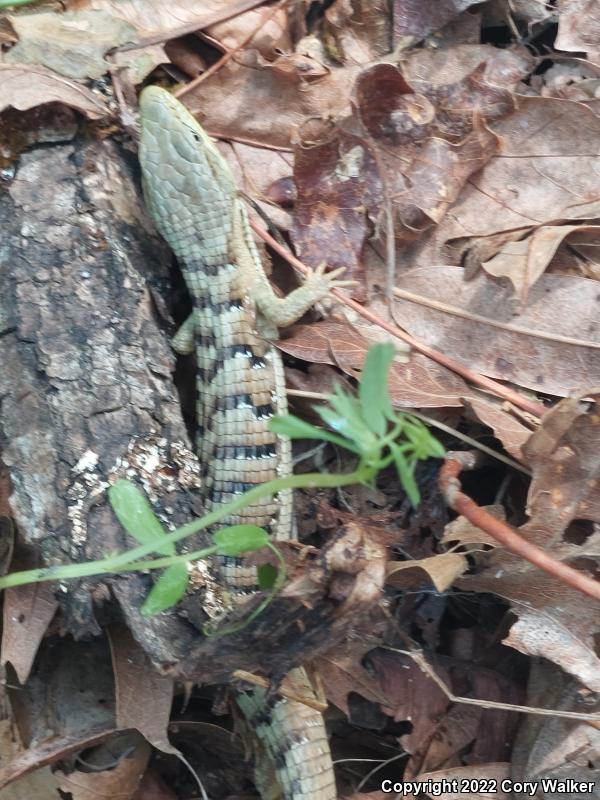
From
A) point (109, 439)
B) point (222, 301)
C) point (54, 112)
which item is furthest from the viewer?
point (222, 301)

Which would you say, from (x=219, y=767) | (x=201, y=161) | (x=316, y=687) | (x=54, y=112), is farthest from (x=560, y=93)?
(x=219, y=767)

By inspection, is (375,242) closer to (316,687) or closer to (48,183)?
(48,183)

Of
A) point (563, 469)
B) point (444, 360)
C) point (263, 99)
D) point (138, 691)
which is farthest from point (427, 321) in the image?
point (138, 691)

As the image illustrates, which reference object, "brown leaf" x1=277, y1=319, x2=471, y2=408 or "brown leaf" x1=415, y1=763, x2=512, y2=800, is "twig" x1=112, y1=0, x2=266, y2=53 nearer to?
"brown leaf" x1=277, y1=319, x2=471, y2=408

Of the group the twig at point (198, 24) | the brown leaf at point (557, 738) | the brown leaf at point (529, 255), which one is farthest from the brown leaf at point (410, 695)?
the twig at point (198, 24)

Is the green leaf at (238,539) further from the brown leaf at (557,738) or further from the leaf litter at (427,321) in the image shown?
the brown leaf at (557,738)
